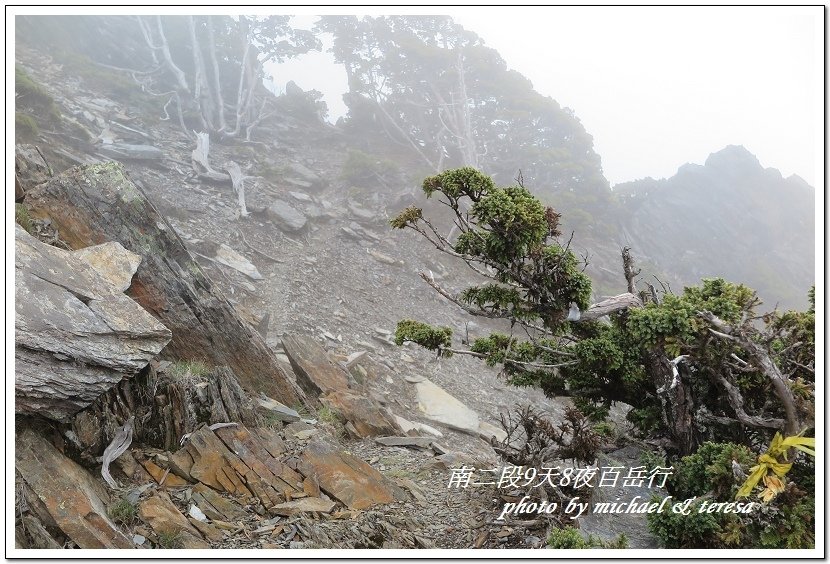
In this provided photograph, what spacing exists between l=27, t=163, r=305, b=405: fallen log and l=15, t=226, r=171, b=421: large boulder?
51.8 inches

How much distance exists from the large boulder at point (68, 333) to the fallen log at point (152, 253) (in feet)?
4.31

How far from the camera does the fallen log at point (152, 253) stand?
792 cm

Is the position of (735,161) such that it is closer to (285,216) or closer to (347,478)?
(285,216)

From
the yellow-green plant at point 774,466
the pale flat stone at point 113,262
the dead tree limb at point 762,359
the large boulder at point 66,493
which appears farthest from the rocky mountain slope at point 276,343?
the dead tree limb at point 762,359

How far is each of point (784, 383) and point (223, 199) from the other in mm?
18235

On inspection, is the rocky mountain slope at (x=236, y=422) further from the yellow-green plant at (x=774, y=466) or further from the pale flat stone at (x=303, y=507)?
the yellow-green plant at (x=774, y=466)

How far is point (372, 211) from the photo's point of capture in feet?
73.1

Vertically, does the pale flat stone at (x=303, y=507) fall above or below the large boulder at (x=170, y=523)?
above

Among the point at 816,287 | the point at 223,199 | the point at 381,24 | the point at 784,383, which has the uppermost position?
the point at 381,24

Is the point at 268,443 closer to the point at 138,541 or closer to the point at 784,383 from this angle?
the point at 138,541

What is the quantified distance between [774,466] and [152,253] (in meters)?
9.12

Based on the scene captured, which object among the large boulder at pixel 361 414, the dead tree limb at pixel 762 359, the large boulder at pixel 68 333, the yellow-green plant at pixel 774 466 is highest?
the dead tree limb at pixel 762 359

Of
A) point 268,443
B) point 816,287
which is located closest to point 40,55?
point 268,443

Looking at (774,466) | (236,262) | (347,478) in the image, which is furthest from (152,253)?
(774,466)
